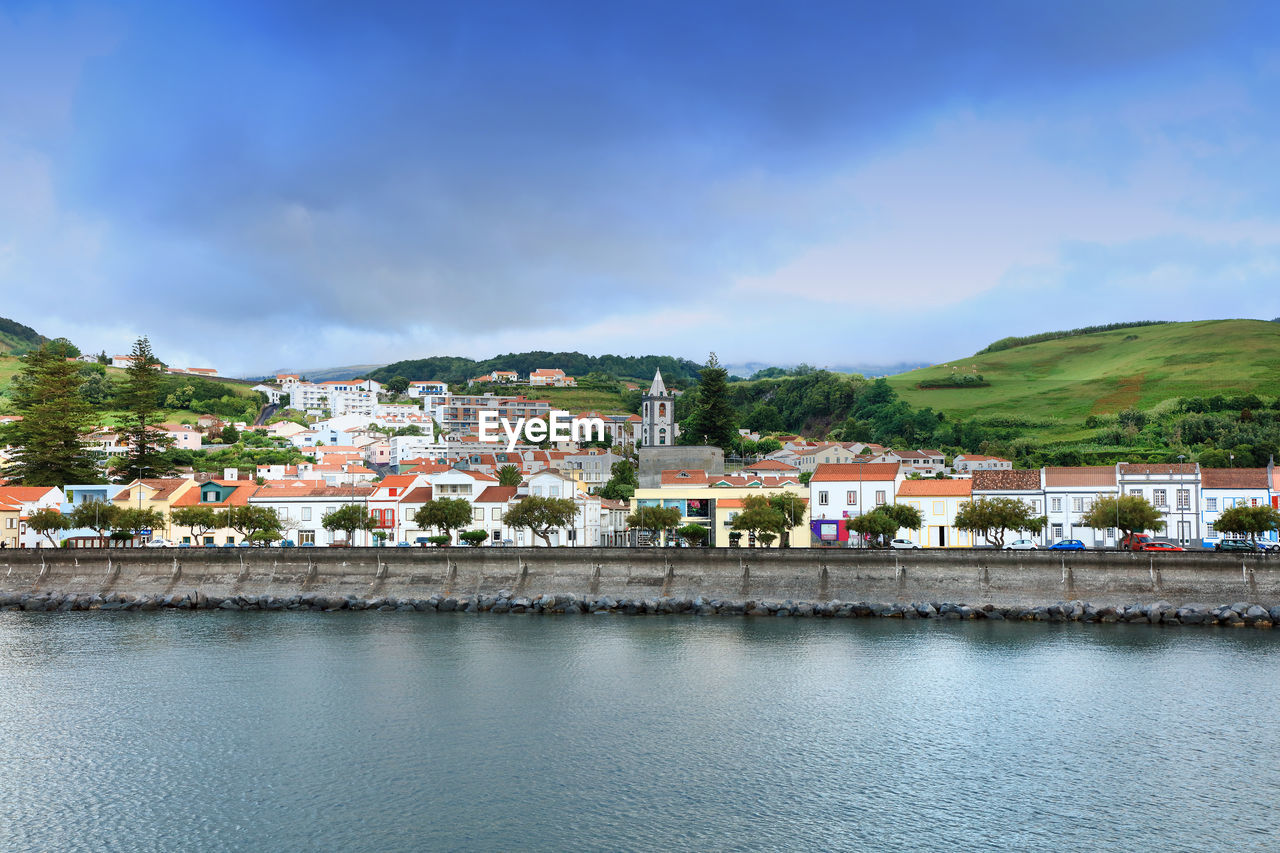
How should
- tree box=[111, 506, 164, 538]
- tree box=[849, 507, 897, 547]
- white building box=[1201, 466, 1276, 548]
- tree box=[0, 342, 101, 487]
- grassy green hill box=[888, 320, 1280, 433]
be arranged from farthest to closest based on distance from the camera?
1. grassy green hill box=[888, 320, 1280, 433]
2. tree box=[0, 342, 101, 487]
3. tree box=[111, 506, 164, 538]
4. white building box=[1201, 466, 1276, 548]
5. tree box=[849, 507, 897, 547]

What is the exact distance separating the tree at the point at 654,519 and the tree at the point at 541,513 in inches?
145

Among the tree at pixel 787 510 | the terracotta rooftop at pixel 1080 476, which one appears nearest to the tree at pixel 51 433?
the tree at pixel 787 510

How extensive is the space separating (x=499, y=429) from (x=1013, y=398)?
76.6m

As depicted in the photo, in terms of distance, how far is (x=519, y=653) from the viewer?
36.2 metres

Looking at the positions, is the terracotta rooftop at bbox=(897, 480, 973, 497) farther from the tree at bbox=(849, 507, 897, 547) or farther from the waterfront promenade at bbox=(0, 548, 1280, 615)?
the waterfront promenade at bbox=(0, 548, 1280, 615)

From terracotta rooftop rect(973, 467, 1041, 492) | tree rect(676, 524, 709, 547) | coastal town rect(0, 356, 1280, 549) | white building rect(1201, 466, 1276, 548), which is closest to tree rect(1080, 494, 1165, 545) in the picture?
coastal town rect(0, 356, 1280, 549)

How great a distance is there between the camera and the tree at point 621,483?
8106cm

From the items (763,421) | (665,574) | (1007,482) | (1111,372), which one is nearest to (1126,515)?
(1007,482)

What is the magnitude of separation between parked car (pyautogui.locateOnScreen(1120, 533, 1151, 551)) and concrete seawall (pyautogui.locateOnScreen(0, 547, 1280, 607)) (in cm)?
744

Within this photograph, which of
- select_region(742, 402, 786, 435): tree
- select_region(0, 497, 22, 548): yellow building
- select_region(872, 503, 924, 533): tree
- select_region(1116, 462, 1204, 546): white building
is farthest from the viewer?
select_region(742, 402, 786, 435): tree

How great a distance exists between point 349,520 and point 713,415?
166 ft

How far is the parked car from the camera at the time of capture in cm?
5081

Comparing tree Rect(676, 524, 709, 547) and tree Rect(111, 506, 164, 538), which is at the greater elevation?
tree Rect(111, 506, 164, 538)

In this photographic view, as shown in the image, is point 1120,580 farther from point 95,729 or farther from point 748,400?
point 748,400
